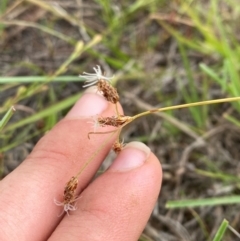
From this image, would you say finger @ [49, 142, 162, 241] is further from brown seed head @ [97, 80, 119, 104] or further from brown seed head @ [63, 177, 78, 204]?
brown seed head @ [97, 80, 119, 104]

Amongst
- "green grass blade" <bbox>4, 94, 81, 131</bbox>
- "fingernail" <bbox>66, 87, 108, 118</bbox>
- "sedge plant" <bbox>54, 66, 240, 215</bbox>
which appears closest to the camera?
"sedge plant" <bbox>54, 66, 240, 215</bbox>

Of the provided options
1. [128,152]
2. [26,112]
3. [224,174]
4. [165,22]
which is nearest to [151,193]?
[128,152]

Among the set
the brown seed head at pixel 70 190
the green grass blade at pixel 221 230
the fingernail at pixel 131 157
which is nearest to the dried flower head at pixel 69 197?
the brown seed head at pixel 70 190

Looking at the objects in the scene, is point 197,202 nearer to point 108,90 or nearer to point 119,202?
point 119,202

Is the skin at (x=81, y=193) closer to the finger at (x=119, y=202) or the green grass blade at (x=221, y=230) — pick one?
the finger at (x=119, y=202)

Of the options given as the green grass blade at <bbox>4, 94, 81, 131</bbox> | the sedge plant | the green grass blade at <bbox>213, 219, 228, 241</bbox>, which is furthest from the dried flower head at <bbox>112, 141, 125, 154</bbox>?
the green grass blade at <bbox>4, 94, 81, 131</bbox>

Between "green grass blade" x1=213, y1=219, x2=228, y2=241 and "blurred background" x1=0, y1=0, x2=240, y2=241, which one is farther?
"blurred background" x1=0, y1=0, x2=240, y2=241
